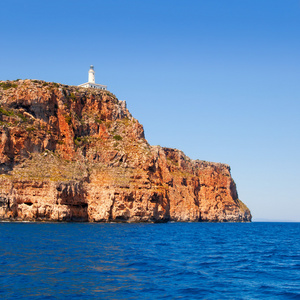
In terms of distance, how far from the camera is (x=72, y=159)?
109 metres

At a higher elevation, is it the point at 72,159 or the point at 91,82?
the point at 91,82

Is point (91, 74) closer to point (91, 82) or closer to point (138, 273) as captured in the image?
point (91, 82)

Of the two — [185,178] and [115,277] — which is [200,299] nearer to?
[115,277]

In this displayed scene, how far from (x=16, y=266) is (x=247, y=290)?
1727 centimetres

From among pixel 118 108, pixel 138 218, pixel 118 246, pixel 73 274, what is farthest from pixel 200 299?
pixel 118 108

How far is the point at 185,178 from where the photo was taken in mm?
187750

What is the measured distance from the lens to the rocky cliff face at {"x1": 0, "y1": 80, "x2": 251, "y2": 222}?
92.6m

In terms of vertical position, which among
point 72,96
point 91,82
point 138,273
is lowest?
point 138,273

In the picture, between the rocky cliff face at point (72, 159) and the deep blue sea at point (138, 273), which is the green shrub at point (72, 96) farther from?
the deep blue sea at point (138, 273)

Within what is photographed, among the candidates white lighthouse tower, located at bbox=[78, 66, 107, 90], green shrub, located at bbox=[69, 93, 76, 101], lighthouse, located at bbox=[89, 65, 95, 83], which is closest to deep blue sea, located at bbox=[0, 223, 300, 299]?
green shrub, located at bbox=[69, 93, 76, 101]

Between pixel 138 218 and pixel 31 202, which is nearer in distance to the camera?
pixel 31 202

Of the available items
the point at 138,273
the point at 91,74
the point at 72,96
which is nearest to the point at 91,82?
the point at 91,74

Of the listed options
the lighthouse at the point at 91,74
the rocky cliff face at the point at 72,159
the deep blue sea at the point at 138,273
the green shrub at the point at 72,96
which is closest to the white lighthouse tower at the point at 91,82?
the lighthouse at the point at 91,74

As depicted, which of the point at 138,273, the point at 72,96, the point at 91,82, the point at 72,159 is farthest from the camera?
the point at 91,82
